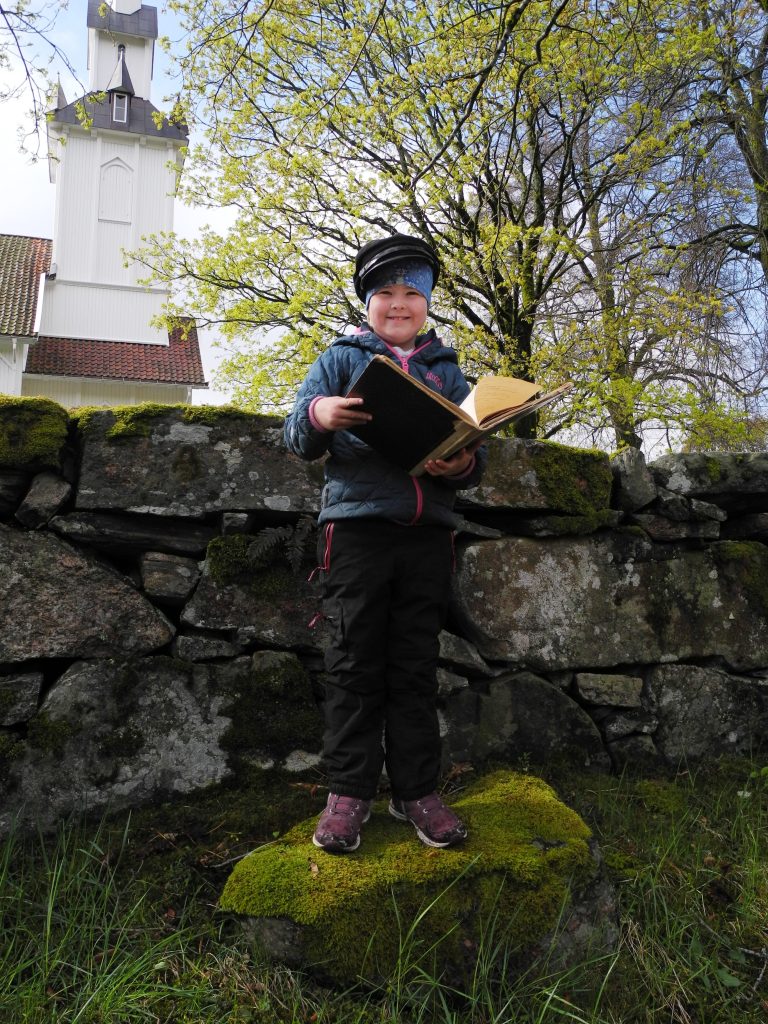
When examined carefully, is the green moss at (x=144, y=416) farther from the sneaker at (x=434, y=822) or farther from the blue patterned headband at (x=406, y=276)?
the sneaker at (x=434, y=822)

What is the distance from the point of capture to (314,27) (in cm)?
826

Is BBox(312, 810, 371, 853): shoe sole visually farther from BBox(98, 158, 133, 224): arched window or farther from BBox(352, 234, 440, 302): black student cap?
BBox(98, 158, 133, 224): arched window

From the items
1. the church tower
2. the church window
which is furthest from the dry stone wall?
the church window

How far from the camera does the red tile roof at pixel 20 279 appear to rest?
52.6 feet

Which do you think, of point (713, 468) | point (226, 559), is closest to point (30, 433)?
point (226, 559)

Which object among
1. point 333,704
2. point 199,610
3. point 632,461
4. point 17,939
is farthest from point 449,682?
point 17,939

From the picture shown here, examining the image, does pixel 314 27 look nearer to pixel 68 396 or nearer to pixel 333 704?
pixel 333 704

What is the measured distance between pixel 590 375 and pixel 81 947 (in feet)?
25.5

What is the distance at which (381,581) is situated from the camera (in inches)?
100

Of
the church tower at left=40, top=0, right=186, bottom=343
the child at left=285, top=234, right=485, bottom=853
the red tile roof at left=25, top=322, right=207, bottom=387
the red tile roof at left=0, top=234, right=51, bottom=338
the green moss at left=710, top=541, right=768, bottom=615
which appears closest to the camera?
the child at left=285, top=234, right=485, bottom=853

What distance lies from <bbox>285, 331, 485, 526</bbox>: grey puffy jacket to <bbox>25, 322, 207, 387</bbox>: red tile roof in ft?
49.3

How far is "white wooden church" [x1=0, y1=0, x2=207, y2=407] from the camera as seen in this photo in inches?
676

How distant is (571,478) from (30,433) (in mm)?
2316

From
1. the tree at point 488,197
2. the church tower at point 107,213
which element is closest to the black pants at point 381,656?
the tree at point 488,197
